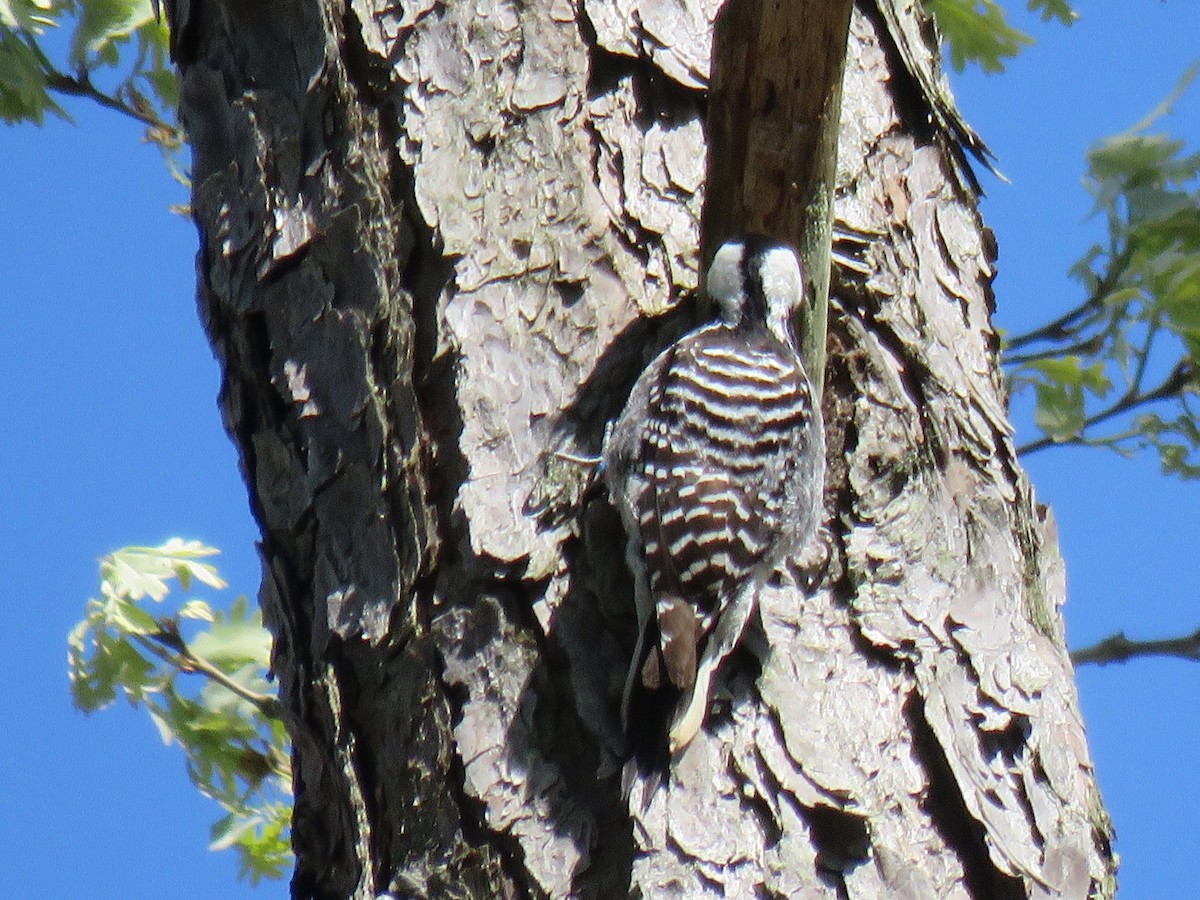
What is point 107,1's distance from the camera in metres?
3.77

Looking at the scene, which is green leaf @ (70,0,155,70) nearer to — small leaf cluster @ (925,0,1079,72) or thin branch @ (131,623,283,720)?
thin branch @ (131,623,283,720)

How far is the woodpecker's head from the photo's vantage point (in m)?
2.51

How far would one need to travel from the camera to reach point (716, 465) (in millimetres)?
2668

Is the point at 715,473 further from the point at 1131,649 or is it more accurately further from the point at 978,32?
the point at 978,32

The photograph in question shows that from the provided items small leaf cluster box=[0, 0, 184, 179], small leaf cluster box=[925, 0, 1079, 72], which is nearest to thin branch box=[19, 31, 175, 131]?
small leaf cluster box=[0, 0, 184, 179]

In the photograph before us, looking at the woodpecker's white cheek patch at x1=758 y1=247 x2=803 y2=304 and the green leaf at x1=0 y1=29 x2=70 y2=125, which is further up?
the green leaf at x1=0 y1=29 x2=70 y2=125

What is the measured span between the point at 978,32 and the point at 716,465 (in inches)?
79.2

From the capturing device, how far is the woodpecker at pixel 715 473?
2357mm

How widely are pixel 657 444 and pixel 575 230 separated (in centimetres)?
42

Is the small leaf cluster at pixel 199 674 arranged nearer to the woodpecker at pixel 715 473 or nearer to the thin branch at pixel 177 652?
the thin branch at pixel 177 652

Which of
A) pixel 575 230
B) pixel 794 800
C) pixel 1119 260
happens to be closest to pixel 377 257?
pixel 575 230

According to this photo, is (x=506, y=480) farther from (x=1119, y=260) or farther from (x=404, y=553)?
(x=1119, y=260)

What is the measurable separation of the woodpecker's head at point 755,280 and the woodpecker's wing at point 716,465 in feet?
0.19

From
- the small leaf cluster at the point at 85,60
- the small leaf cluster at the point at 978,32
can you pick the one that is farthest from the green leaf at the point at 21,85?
the small leaf cluster at the point at 978,32
